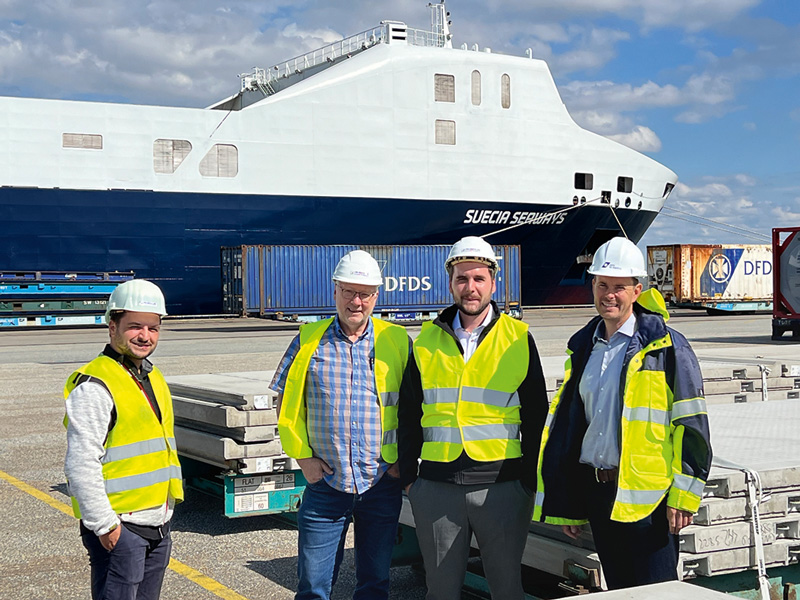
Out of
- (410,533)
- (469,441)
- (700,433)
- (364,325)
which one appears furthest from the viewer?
(410,533)

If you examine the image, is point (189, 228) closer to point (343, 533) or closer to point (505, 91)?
point (505, 91)

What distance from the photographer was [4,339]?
25.9m

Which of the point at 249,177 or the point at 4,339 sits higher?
the point at 249,177

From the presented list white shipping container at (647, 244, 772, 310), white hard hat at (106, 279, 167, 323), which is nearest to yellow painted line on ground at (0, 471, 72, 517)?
white hard hat at (106, 279, 167, 323)

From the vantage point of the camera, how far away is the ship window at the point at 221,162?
2884 centimetres

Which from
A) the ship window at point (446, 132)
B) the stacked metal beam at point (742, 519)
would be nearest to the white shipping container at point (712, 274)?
the ship window at point (446, 132)

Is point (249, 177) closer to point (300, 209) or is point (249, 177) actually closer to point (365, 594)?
point (300, 209)

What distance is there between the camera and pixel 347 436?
4086mm

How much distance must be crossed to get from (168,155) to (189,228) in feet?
7.81

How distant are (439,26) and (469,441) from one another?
105ft

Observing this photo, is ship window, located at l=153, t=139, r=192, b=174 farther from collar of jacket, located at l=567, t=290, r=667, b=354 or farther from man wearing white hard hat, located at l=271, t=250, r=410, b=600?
collar of jacket, located at l=567, t=290, r=667, b=354

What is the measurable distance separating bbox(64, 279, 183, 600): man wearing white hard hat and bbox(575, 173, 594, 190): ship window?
31738mm

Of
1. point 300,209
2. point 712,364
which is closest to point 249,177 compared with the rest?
point 300,209

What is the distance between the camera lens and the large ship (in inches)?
1085
